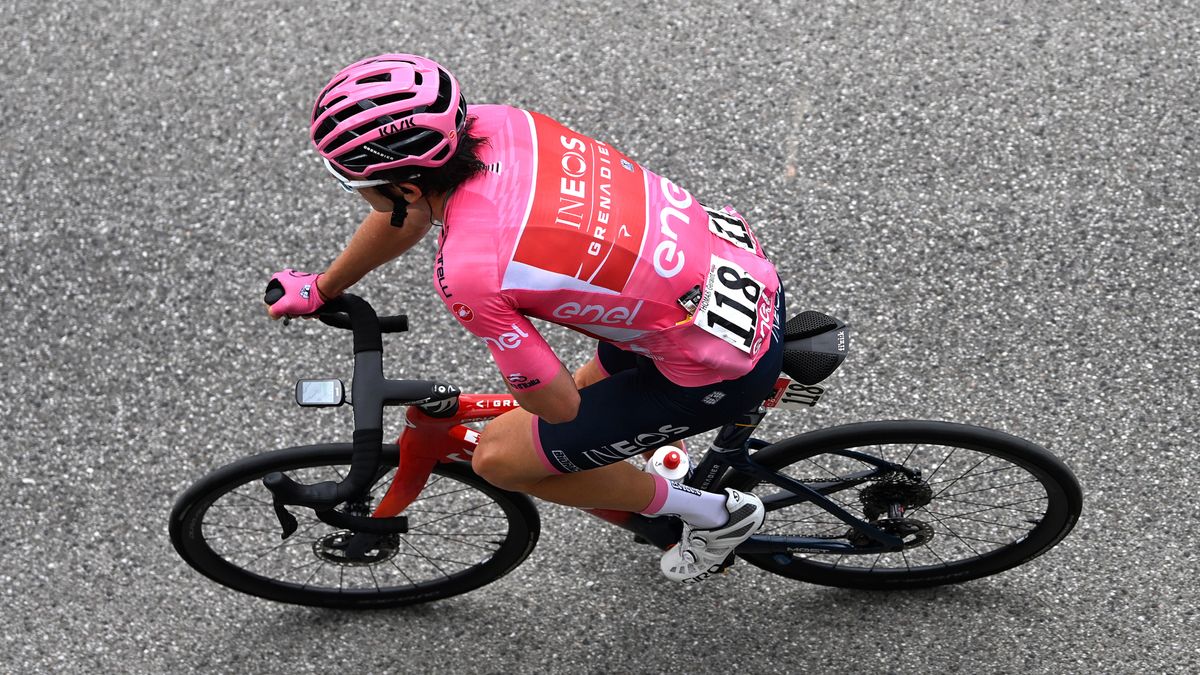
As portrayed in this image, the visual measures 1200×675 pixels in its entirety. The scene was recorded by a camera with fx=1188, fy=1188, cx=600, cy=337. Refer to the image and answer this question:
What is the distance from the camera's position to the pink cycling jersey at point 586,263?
2.85 meters

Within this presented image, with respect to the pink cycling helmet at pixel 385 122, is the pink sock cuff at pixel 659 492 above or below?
below

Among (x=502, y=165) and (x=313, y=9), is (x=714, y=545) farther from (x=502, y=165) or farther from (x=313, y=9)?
(x=313, y=9)

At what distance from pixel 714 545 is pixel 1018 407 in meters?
1.55

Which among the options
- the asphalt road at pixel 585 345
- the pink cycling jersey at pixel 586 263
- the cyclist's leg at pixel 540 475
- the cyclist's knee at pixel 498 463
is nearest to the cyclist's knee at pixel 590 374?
the cyclist's leg at pixel 540 475

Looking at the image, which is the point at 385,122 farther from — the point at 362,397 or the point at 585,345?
the point at 585,345

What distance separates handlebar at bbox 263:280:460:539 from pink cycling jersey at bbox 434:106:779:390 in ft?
0.96

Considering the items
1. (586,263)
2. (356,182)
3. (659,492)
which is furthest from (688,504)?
(356,182)

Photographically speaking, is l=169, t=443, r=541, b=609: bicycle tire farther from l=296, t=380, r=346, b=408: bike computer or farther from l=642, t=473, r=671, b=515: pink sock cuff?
l=296, t=380, r=346, b=408: bike computer

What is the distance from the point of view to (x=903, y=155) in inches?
209

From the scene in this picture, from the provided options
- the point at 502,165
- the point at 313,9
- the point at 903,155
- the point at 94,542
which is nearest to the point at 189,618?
the point at 94,542

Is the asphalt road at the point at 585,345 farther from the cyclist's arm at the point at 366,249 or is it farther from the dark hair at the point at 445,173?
the dark hair at the point at 445,173

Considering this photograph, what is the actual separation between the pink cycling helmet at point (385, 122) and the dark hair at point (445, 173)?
0.02 m

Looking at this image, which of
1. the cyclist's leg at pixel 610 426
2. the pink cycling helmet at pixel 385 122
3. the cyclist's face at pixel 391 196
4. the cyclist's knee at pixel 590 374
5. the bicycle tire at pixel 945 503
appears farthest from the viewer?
the cyclist's knee at pixel 590 374

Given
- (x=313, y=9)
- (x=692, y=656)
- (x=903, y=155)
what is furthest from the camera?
(x=313, y=9)
